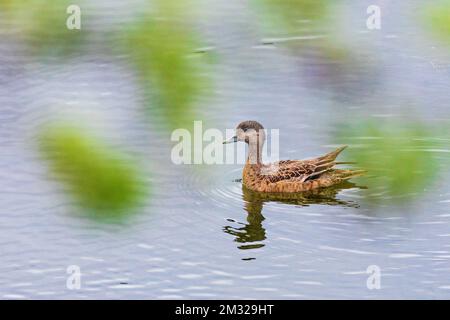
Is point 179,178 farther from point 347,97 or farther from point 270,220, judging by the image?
point 347,97

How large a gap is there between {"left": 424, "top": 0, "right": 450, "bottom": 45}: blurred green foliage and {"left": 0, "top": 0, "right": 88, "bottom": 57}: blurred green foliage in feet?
13.9

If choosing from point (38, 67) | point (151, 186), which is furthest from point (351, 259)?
point (38, 67)

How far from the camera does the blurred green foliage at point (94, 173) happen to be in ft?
37.0

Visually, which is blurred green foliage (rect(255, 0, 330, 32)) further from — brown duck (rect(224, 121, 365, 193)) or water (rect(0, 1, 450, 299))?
brown duck (rect(224, 121, 365, 193))

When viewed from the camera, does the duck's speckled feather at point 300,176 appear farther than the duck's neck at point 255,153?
No

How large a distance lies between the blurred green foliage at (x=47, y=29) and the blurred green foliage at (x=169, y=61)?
701 mm

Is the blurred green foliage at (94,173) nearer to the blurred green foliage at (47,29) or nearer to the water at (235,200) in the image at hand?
the water at (235,200)

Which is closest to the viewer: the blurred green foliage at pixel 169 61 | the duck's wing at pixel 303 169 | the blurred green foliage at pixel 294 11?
the blurred green foliage at pixel 169 61

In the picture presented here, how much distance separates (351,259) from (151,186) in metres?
2.59

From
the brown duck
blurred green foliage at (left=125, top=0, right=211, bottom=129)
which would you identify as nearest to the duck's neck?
the brown duck

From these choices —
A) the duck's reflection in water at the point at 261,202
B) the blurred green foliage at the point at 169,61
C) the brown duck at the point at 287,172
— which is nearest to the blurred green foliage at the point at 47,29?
the blurred green foliage at the point at 169,61

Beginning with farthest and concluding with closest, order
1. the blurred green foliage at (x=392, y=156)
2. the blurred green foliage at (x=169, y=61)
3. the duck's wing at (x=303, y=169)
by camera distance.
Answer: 1. the duck's wing at (x=303, y=169)
2. the blurred green foliage at (x=392, y=156)
3. the blurred green foliage at (x=169, y=61)

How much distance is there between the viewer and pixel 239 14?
1830 cm

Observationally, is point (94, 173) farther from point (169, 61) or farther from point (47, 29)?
point (47, 29)
